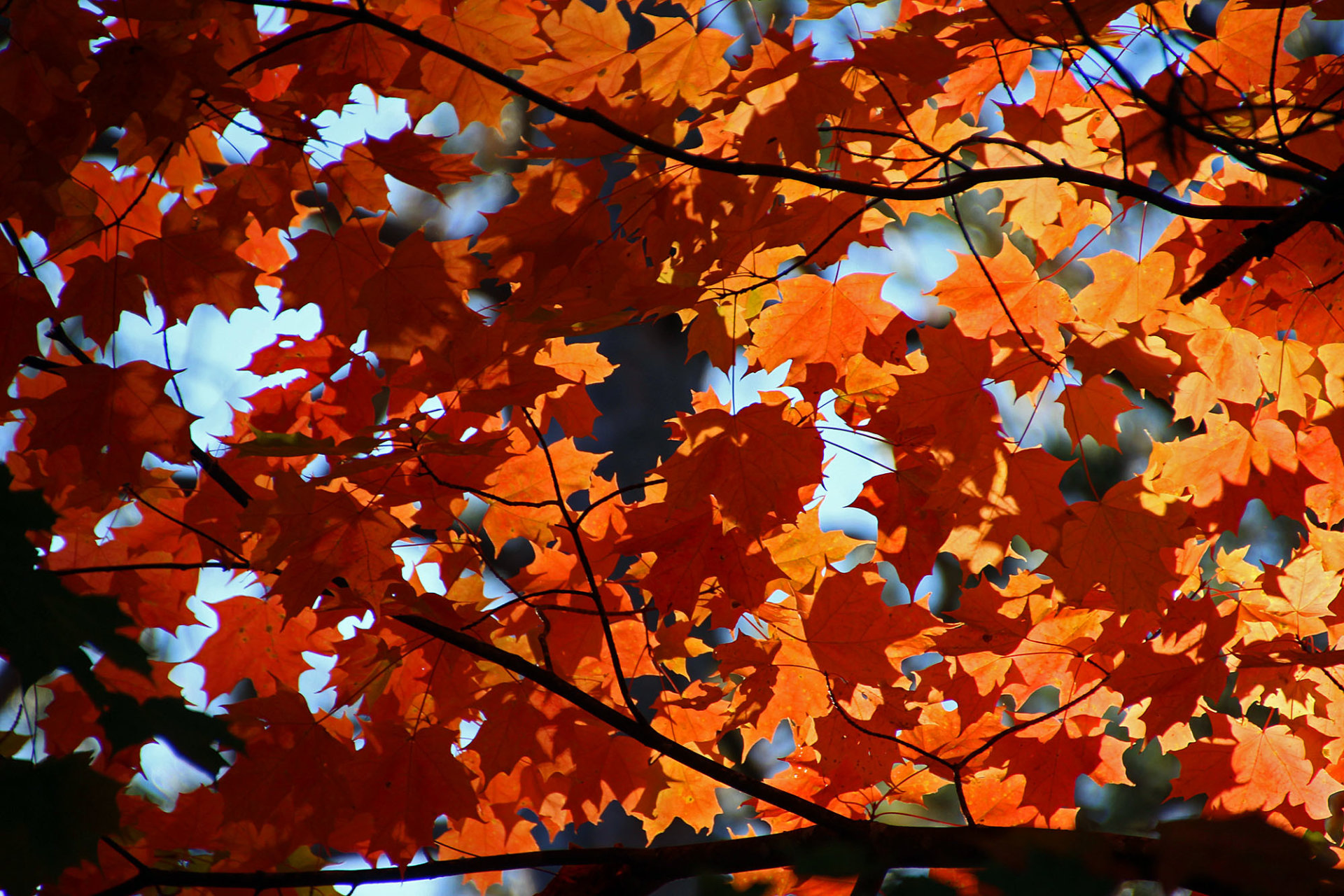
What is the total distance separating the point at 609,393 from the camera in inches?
139

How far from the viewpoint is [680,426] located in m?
2.04

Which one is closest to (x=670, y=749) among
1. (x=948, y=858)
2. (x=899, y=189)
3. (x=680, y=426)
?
(x=948, y=858)

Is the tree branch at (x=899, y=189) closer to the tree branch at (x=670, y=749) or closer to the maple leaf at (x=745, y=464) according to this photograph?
the maple leaf at (x=745, y=464)

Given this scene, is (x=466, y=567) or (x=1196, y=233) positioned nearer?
(x=1196, y=233)

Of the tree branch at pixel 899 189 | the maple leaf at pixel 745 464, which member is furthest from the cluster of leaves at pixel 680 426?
the tree branch at pixel 899 189

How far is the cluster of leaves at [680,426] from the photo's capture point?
1701 millimetres

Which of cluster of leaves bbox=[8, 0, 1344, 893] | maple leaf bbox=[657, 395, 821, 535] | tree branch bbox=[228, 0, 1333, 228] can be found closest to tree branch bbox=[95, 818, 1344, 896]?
cluster of leaves bbox=[8, 0, 1344, 893]

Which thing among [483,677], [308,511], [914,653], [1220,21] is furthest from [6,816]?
[1220,21]

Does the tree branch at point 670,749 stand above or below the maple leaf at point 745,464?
below

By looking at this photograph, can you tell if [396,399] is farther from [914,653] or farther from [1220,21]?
[1220,21]

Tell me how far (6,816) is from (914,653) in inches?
63.9

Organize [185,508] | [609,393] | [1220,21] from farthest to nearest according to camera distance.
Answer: [609,393], [185,508], [1220,21]

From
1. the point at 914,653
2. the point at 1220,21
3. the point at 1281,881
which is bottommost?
the point at 1281,881

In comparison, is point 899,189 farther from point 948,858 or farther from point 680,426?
point 948,858
